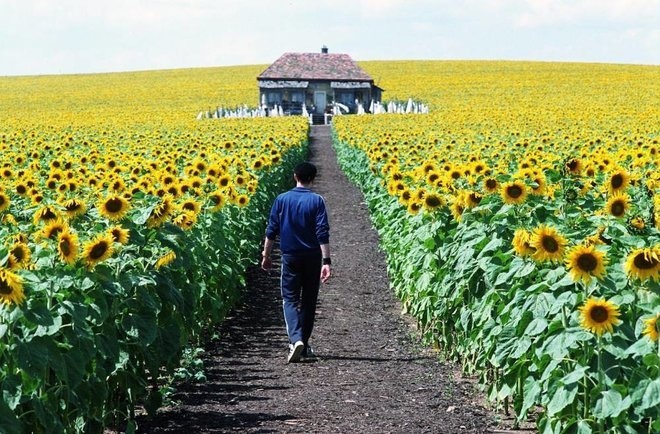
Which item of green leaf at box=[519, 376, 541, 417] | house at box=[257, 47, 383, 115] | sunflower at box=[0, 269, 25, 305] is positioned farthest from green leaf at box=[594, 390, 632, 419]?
house at box=[257, 47, 383, 115]

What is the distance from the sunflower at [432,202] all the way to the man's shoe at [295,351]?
1.61m

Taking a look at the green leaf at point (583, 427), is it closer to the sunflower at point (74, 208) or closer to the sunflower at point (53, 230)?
the sunflower at point (53, 230)

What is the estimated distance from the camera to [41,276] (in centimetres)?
558

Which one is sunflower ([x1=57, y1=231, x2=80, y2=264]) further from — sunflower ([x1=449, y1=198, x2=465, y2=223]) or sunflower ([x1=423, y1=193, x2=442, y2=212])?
sunflower ([x1=423, y1=193, x2=442, y2=212])

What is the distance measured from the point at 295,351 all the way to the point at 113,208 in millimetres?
2364

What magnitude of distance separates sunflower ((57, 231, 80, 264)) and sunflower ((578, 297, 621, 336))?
2711 mm

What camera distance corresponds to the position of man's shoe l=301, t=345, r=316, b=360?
911 centimetres

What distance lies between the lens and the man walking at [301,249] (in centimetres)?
887

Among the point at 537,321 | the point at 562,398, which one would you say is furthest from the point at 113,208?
the point at 562,398

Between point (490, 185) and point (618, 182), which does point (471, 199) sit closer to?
point (490, 185)

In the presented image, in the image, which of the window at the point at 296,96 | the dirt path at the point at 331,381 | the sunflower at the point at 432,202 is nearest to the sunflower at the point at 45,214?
the dirt path at the point at 331,381

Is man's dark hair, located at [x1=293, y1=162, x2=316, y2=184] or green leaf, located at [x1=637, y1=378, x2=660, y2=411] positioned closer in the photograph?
green leaf, located at [x1=637, y1=378, x2=660, y2=411]

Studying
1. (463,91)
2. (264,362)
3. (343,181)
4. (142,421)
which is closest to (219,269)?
(264,362)

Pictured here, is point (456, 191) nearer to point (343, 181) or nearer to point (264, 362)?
point (264, 362)
